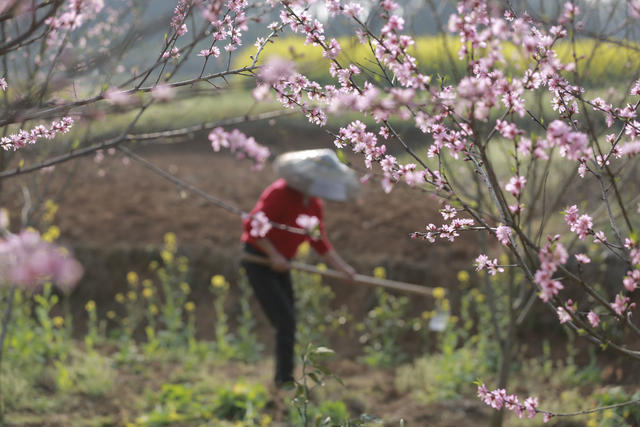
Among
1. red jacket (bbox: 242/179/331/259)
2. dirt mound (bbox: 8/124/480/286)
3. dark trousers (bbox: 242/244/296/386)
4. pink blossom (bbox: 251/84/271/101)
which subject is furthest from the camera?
dirt mound (bbox: 8/124/480/286)

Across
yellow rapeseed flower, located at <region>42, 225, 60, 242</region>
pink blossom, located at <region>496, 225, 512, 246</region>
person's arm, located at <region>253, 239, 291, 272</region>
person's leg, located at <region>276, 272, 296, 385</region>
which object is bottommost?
person's leg, located at <region>276, 272, 296, 385</region>

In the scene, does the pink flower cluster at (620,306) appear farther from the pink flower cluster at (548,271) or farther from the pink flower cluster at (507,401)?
the pink flower cluster at (507,401)

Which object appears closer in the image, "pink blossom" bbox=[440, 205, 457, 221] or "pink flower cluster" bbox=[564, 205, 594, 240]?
"pink flower cluster" bbox=[564, 205, 594, 240]

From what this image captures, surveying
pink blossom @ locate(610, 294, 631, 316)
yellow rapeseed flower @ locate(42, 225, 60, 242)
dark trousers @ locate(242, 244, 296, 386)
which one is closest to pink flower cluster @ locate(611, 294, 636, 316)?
pink blossom @ locate(610, 294, 631, 316)

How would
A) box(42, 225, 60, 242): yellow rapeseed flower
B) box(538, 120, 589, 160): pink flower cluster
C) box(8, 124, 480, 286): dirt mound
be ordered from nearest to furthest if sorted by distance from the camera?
box(538, 120, 589, 160): pink flower cluster → box(42, 225, 60, 242): yellow rapeseed flower → box(8, 124, 480, 286): dirt mound

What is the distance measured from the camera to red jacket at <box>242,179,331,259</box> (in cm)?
418

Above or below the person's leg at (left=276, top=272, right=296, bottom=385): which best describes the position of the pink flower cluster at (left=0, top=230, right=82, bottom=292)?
above

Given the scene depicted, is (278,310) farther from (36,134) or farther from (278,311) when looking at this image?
(36,134)

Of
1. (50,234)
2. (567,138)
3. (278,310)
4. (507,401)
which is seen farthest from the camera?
(50,234)

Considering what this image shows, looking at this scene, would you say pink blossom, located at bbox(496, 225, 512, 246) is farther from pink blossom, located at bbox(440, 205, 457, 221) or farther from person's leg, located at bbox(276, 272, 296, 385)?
person's leg, located at bbox(276, 272, 296, 385)

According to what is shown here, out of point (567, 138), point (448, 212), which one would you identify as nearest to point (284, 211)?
point (448, 212)

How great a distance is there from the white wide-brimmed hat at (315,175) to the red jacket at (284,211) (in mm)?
109

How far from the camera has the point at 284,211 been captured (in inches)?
165

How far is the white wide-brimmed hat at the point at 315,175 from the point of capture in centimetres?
409
